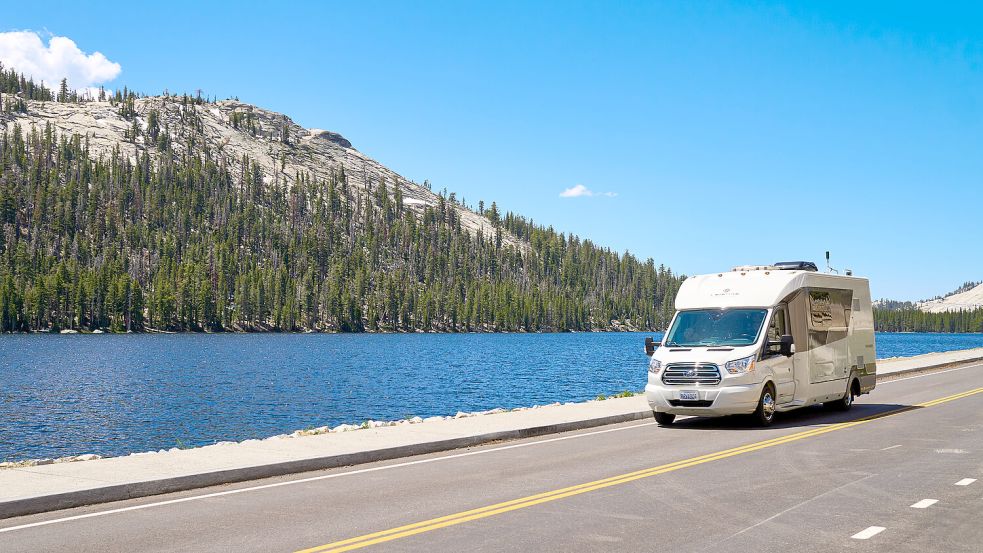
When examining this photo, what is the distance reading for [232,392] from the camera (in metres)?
51.1

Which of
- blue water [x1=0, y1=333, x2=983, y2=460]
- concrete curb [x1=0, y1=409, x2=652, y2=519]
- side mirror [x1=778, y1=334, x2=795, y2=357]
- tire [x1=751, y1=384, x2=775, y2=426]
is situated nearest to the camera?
concrete curb [x1=0, y1=409, x2=652, y2=519]

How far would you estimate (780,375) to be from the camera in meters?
19.1

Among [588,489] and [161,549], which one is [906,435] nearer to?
[588,489]

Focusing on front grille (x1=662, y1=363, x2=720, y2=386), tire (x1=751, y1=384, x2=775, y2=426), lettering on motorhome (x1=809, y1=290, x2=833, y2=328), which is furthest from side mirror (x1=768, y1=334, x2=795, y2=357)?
lettering on motorhome (x1=809, y1=290, x2=833, y2=328)

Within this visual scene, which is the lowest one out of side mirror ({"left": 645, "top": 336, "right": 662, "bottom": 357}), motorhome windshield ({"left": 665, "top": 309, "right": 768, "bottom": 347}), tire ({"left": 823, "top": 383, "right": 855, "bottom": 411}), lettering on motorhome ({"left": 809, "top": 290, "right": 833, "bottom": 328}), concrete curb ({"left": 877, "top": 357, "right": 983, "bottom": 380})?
tire ({"left": 823, "top": 383, "right": 855, "bottom": 411})

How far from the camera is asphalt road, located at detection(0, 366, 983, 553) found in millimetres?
8320

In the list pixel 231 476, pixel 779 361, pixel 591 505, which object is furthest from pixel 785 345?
pixel 231 476

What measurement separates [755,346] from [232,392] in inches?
1553

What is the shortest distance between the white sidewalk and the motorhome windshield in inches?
99.3

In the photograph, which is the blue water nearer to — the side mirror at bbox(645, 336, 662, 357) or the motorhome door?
the side mirror at bbox(645, 336, 662, 357)

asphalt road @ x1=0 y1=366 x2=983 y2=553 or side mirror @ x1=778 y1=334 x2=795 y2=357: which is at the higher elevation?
side mirror @ x1=778 y1=334 x2=795 y2=357

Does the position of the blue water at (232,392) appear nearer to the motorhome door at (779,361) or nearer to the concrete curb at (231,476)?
the concrete curb at (231,476)

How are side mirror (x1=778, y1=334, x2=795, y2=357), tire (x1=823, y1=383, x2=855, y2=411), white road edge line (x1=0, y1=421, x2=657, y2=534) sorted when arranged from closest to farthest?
white road edge line (x1=0, y1=421, x2=657, y2=534) < side mirror (x1=778, y1=334, x2=795, y2=357) < tire (x1=823, y1=383, x2=855, y2=411)

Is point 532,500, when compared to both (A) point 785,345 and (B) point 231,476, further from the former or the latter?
(A) point 785,345
